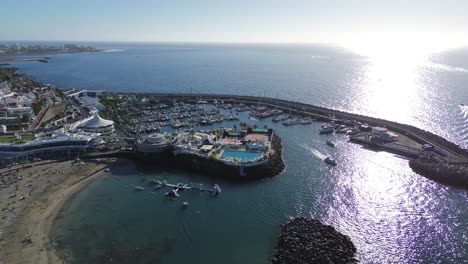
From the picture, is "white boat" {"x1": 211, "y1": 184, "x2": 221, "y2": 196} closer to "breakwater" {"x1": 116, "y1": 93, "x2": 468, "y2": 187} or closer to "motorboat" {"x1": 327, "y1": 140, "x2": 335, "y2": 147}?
"motorboat" {"x1": 327, "y1": 140, "x2": 335, "y2": 147}

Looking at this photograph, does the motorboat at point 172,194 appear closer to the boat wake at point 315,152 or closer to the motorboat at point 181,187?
the motorboat at point 181,187

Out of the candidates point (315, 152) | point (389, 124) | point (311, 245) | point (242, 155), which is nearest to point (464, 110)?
point (389, 124)

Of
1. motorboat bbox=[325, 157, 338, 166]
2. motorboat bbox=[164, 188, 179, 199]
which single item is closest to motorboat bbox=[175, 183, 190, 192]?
motorboat bbox=[164, 188, 179, 199]

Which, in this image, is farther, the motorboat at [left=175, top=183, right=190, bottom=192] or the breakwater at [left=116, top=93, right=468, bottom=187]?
the breakwater at [left=116, top=93, right=468, bottom=187]

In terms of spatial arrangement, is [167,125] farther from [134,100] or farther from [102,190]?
[102,190]

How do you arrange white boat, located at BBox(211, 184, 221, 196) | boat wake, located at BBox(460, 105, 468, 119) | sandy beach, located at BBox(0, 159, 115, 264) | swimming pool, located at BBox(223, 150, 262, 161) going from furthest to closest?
boat wake, located at BBox(460, 105, 468, 119), swimming pool, located at BBox(223, 150, 262, 161), white boat, located at BBox(211, 184, 221, 196), sandy beach, located at BBox(0, 159, 115, 264)

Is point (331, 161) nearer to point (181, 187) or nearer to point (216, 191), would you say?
point (216, 191)

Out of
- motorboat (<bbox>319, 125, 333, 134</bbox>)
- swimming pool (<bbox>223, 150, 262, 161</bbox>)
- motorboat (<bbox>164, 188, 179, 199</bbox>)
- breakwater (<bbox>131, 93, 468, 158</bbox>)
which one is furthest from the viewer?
motorboat (<bbox>319, 125, 333, 134</bbox>)
